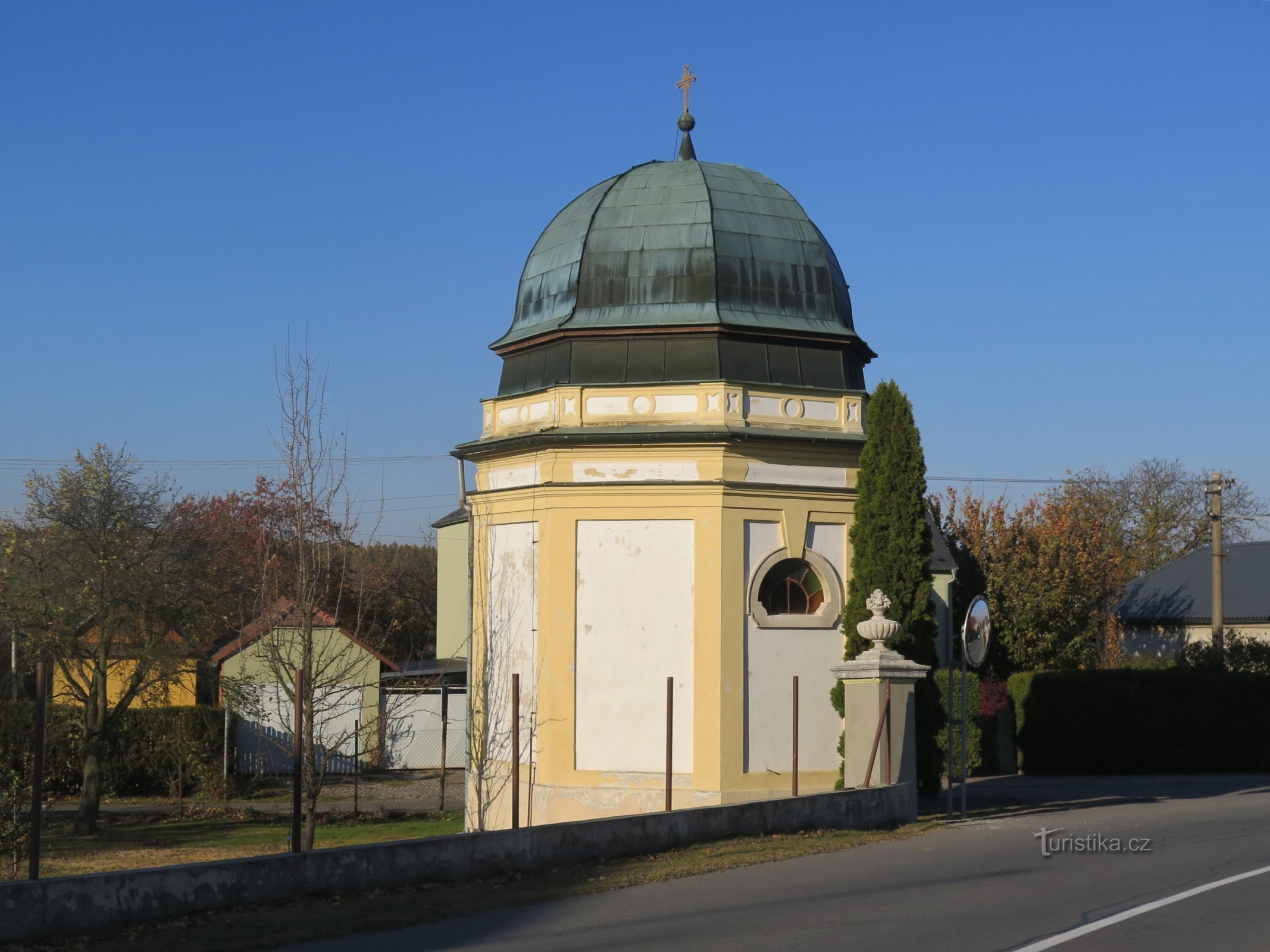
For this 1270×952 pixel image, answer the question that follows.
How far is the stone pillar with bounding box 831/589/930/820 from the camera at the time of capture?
15.9 metres

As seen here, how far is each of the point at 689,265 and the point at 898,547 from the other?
4.90 m

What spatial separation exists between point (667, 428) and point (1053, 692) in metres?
15.3

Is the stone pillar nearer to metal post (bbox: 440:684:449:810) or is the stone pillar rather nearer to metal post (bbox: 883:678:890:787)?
metal post (bbox: 883:678:890:787)

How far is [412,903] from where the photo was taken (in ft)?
31.4

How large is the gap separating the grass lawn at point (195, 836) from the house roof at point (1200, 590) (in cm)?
2616

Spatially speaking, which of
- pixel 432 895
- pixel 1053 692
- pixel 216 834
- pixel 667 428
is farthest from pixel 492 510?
pixel 1053 692

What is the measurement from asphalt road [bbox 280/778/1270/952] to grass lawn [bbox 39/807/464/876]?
332 inches

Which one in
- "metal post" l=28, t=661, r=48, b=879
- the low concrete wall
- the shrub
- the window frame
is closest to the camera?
the low concrete wall

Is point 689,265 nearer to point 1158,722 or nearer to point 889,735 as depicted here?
point 889,735

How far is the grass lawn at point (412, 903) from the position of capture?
8.22 meters

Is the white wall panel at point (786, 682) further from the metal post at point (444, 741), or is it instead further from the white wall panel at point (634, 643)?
the metal post at point (444, 741)

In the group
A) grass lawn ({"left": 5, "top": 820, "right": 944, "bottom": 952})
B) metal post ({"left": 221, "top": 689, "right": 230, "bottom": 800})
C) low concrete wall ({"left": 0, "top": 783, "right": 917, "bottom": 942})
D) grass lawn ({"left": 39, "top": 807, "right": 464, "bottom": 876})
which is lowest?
grass lawn ({"left": 39, "top": 807, "right": 464, "bottom": 876})

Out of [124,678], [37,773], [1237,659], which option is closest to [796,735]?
[37,773]

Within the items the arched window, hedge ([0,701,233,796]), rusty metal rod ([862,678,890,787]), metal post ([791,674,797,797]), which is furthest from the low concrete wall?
hedge ([0,701,233,796])
